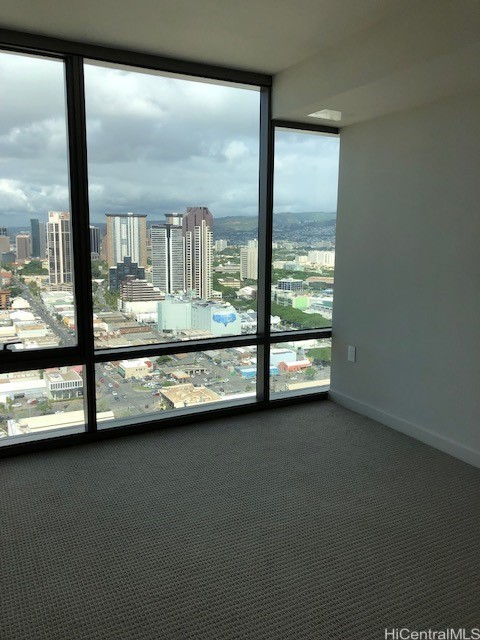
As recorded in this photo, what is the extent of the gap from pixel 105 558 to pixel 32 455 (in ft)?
4.19

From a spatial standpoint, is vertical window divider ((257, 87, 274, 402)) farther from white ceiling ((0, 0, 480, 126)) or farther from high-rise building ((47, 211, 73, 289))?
high-rise building ((47, 211, 73, 289))

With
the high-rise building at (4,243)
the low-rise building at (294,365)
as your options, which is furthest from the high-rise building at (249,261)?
the high-rise building at (4,243)

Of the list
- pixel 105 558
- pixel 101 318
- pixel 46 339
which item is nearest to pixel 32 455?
pixel 46 339

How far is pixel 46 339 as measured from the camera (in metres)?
3.29

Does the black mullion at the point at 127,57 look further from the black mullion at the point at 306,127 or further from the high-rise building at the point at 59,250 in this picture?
the high-rise building at the point at 59,250

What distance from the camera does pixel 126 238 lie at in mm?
3475

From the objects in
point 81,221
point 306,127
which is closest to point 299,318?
point 306,127

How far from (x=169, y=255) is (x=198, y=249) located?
0.79 feet

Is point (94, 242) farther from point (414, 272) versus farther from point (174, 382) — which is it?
point (414, 272)

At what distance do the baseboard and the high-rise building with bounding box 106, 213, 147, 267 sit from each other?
2.00 m

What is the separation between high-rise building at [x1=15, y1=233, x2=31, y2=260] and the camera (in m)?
3.15

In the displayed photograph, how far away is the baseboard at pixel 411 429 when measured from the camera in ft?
10.3

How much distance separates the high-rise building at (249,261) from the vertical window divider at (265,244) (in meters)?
0.03

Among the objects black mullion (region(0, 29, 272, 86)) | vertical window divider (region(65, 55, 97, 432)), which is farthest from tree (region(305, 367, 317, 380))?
black mullion (region(0, 29, 272, 86))
